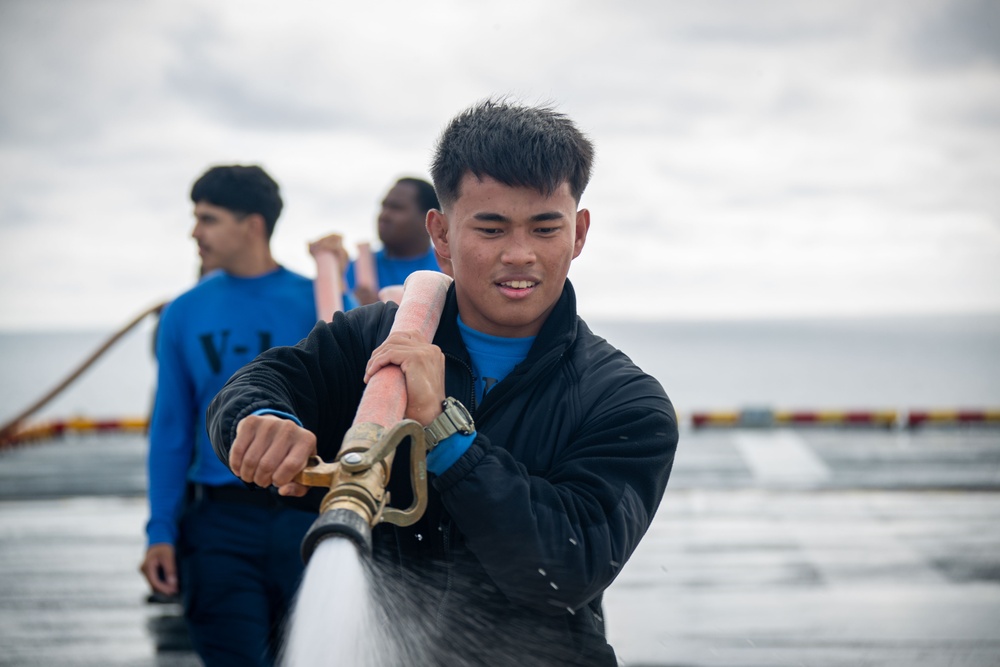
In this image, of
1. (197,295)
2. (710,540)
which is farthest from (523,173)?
(710,540)

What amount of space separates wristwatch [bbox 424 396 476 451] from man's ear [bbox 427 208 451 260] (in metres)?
0.57

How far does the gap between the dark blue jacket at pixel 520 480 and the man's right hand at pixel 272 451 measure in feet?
0.48

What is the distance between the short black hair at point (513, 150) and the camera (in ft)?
6.44

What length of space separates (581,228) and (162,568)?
2.39 m

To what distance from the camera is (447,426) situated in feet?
5.62

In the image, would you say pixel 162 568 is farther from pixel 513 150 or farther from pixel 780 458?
pixel 780 458

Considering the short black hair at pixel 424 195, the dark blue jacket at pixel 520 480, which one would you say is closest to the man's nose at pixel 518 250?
the dark blue jacket at pixel 520 480

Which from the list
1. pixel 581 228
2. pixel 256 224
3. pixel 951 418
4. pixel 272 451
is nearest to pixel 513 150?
pixel 581 228

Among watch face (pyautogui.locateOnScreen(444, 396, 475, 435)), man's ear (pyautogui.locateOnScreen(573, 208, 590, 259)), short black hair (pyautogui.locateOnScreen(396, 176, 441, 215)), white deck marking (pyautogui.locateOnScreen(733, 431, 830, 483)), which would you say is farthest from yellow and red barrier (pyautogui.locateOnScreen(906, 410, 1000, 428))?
watch face (pyautogui.locateOnScreen(444, 396, 475, 435))

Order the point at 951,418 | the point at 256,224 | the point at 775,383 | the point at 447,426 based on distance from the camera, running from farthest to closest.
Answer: the point at 775,383 < the point at 951,418 < the point at 256,224 < the point at 447,426

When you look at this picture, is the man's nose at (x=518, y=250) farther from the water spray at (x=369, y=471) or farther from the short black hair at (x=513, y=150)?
the water spray at (x=369, y=471)

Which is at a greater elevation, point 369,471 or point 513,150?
point 513,150

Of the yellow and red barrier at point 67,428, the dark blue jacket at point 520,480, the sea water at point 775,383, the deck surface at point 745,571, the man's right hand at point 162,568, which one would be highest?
the dark blue jacket at point 520,480

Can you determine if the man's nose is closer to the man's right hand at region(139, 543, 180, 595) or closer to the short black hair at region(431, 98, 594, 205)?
the short black hair at region(431, 98, 594, 205)
